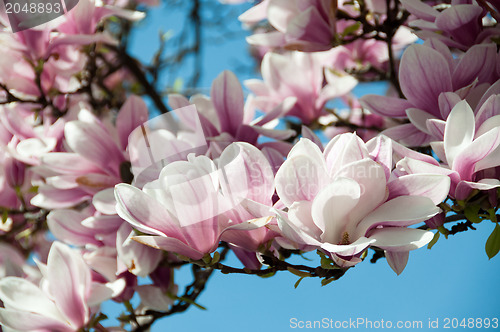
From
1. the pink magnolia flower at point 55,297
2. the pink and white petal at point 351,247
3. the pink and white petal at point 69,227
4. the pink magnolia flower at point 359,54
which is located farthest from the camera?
the pink magnolia flower at point 359,54

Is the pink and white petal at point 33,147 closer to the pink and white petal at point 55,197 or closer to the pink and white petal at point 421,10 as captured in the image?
the pink and white petal at point 55,197

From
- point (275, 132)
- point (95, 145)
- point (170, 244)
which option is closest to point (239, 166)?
point (170, 244)

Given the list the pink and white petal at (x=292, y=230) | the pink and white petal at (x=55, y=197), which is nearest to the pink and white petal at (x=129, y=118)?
the pink and white petal at (x=55, y=197)

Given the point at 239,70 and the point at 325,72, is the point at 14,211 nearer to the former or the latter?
the point at 325,72

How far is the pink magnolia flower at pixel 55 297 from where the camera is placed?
28.9 inches

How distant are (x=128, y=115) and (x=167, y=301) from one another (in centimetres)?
31

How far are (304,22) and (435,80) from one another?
257 millimetres

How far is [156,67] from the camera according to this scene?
4.68 feet

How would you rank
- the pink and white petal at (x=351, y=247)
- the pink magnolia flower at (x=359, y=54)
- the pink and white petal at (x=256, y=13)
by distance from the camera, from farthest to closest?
the pink magnolia flower at (x=359, y=54) < the pink and white petal at (x=256, y=13) < the pink and white petal at (x=351, y=247)

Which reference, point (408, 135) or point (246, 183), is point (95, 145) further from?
point (408, 135)

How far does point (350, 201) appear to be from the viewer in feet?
1.77

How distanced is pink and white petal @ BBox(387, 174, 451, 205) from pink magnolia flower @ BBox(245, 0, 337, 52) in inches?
15.4

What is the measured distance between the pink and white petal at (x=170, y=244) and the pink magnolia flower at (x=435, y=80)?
31cm

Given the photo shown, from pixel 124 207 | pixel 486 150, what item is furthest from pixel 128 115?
pixel 486 150
